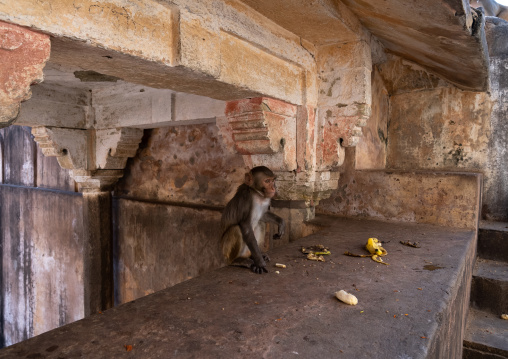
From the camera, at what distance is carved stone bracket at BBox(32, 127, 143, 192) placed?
484 centimetres

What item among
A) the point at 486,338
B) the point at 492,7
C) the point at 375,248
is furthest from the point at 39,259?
the point at 492,7

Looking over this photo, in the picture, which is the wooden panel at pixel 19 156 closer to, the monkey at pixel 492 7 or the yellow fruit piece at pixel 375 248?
the yellow fruit piece at pixel 375 248

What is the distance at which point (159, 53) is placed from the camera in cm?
186

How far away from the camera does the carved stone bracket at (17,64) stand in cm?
132

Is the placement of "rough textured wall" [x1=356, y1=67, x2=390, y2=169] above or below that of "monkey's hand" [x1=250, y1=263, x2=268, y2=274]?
above

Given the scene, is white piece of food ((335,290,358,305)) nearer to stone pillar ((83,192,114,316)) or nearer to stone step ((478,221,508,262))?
stone step ((478,221,508,262))

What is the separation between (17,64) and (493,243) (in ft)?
14.7

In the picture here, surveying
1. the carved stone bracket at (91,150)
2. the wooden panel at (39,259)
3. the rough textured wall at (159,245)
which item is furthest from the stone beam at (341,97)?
the wooden panel at (39,259)

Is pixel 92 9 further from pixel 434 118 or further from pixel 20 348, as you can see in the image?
pixel 434 118

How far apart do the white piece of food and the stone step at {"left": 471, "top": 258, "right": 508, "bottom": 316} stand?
2.08m

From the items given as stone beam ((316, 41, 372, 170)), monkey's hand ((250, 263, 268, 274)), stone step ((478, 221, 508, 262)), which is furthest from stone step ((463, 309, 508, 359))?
stone beam ((316, 41, 372, 170))

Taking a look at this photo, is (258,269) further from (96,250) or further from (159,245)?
(96,250)

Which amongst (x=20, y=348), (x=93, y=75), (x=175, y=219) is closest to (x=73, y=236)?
(x=175, y=219)

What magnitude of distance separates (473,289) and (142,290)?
4432 millimetres
